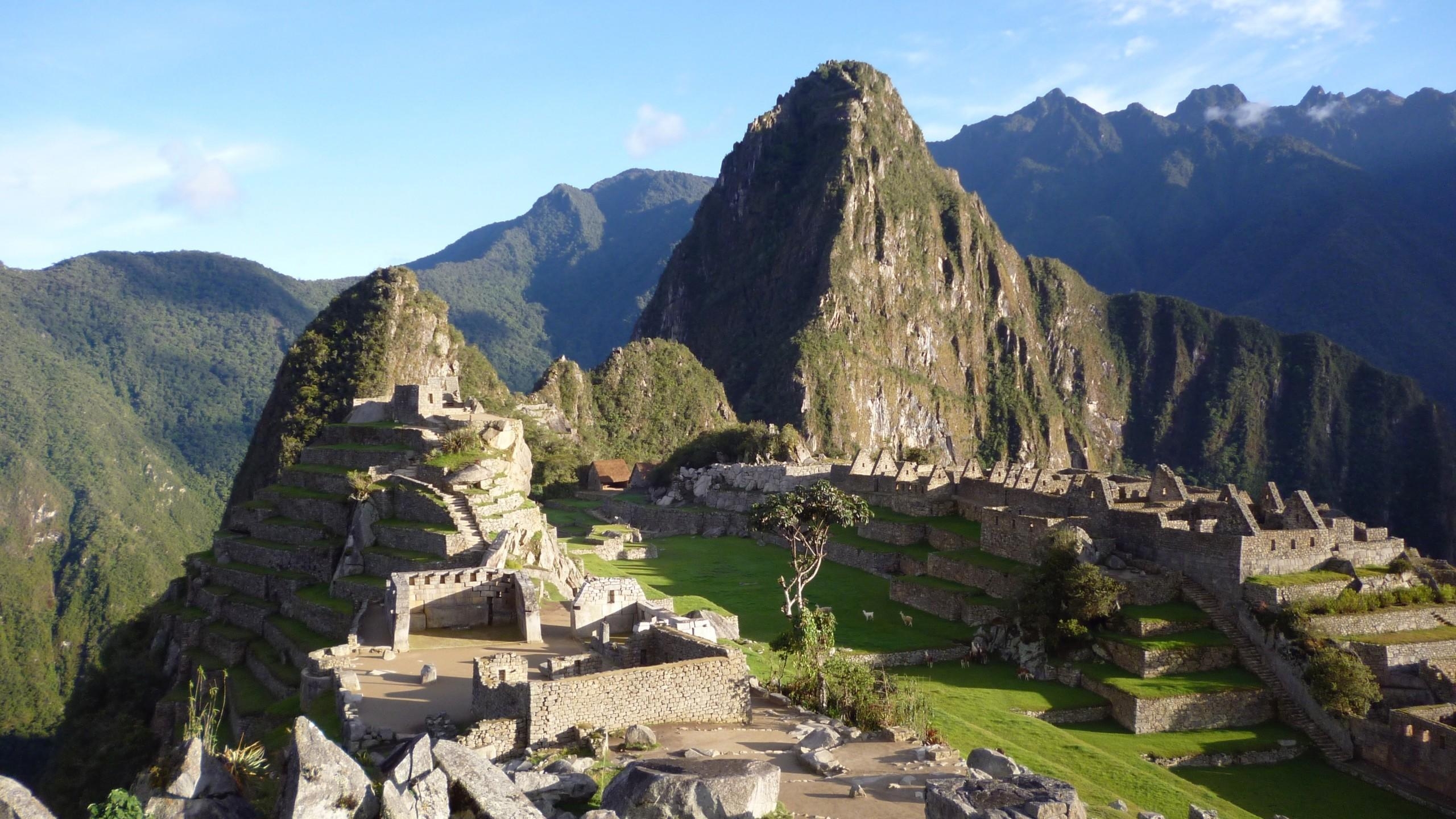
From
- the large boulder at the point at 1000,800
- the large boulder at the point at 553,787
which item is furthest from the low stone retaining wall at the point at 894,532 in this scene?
the large boulder at the point at 1000,800

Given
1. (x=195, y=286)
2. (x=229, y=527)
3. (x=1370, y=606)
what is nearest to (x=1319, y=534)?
(x=1370, y=606)

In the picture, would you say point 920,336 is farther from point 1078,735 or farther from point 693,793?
point 693,793

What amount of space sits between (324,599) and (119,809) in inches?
663

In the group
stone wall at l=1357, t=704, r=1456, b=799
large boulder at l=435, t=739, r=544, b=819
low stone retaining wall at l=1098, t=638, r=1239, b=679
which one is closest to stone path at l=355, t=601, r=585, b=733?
large boulder at l=435, t=739, r=544, b=819

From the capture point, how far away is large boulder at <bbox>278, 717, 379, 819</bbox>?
27.3 feet

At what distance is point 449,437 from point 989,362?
16803 cm

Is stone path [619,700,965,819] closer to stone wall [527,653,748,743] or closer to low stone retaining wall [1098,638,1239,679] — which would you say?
stone wall [527,653,748,743]

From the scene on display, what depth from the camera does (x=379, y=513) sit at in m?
26.0

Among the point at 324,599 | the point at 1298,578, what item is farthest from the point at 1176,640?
the point at 324,599

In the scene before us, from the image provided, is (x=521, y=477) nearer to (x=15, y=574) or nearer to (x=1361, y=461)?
(x=15, y=574)

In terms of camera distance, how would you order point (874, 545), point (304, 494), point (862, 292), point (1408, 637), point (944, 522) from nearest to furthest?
point (1408, 637) < point (304, 494) < point (944, 522) < point (874, 545) < point (862, 292)

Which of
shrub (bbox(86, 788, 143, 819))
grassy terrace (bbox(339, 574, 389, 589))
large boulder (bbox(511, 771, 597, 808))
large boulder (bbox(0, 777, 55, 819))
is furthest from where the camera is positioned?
grassy terrace (bbox(339, 574, 389, 589))

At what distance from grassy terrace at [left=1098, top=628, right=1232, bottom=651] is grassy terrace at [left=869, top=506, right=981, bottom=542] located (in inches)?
345

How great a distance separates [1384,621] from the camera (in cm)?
2414
